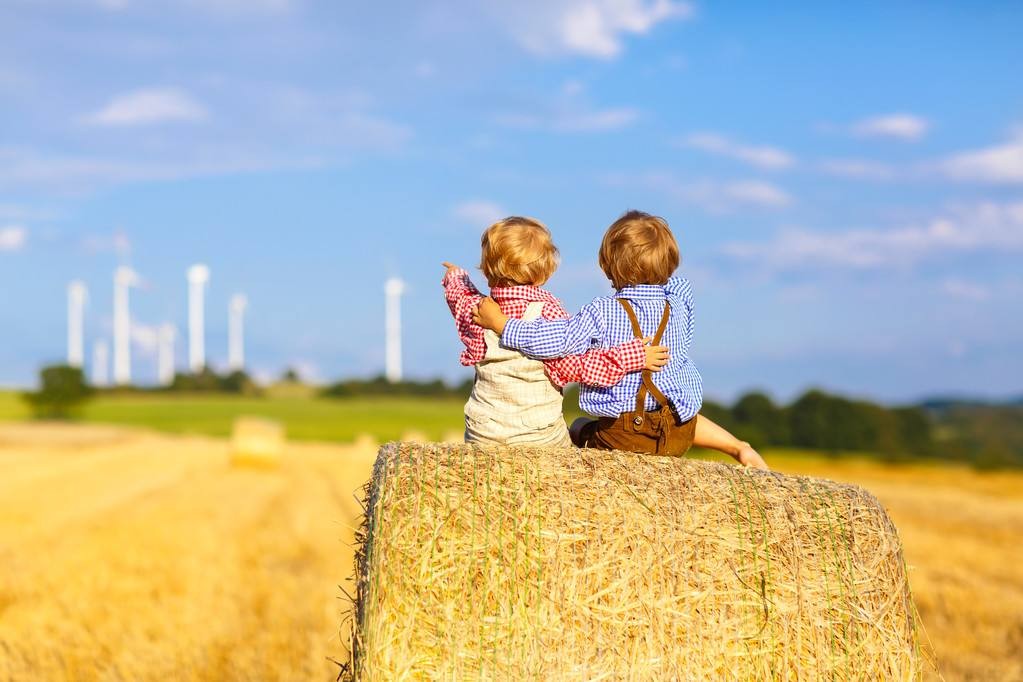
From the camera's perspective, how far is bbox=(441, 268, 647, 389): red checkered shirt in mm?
5602

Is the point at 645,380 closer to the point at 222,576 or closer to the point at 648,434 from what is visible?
the point at 648,434

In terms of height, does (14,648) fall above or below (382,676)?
below

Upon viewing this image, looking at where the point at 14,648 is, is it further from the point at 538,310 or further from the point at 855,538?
the point at 855,538

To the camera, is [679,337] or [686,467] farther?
[679,337]

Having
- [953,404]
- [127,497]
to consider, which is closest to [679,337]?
[127,497]

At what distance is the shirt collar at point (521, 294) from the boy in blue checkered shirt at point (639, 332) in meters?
0.08

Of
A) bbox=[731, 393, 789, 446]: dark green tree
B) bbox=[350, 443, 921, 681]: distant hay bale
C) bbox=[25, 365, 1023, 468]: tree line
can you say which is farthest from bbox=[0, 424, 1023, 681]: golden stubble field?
bbox=[731, 393, 789, 446]: dark green tree

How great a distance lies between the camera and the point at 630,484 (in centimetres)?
523

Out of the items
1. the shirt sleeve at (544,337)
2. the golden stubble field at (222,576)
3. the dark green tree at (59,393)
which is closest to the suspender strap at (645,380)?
the shirt sleeve at (544,337)

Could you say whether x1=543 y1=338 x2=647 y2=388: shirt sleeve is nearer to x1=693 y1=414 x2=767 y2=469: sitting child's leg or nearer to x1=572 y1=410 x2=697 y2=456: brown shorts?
x1=572 y1=410 x2=697 y2=456: brown shorts

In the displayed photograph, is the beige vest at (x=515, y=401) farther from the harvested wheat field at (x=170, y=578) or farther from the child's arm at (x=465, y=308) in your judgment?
the harvested wheat field at (x=170, y=578)

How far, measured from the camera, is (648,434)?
5738 mm

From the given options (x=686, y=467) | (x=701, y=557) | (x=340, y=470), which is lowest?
(x=340, y=470)

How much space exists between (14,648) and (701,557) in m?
5.01
